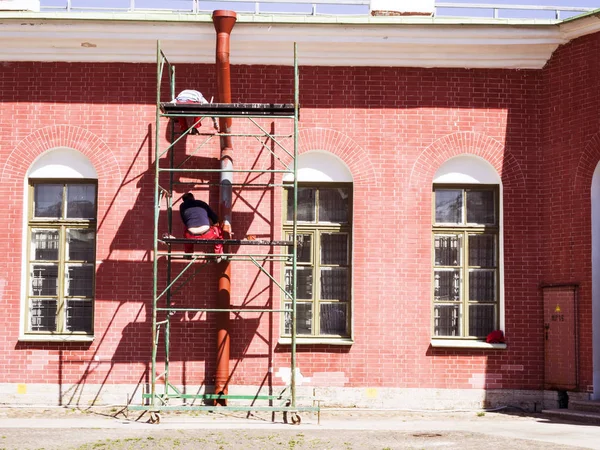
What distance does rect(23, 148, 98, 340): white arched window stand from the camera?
1514 cm

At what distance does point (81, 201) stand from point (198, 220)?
2.18 metres

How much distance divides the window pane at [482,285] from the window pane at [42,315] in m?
6.31

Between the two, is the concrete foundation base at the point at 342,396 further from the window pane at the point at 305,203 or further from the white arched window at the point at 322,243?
the window pane at the point at 305,203

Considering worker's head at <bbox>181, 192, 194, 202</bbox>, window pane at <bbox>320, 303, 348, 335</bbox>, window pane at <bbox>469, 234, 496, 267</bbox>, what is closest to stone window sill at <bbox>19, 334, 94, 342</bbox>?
worker's head at <bbox>181, 192, 194, 202</bbox>

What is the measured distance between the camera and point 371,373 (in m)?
14.8

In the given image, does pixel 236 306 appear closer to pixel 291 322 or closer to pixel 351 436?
pixel 291 322

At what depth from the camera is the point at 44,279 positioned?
15.2m

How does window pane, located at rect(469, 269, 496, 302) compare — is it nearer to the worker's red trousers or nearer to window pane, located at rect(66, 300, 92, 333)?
the worker's red trousers

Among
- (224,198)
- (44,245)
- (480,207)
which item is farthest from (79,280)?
(480,207)

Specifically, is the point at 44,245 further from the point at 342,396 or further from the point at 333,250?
the point at 342,396

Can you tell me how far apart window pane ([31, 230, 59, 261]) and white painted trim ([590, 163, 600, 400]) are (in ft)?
26.1

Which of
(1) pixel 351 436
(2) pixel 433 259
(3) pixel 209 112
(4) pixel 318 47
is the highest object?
(4) pixel 318 47

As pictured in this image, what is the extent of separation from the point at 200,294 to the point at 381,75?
169 inches

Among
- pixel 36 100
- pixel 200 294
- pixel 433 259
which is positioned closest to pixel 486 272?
pixel 433 259
